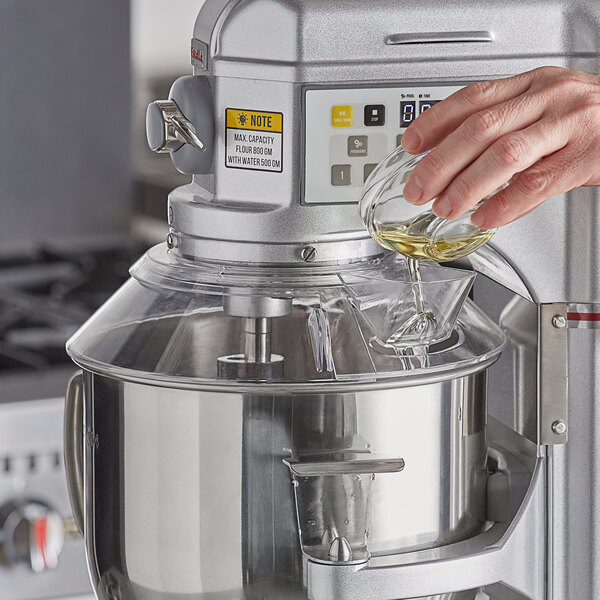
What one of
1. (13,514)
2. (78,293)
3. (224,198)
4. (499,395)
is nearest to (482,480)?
(499,395)

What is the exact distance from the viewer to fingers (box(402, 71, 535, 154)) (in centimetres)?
61

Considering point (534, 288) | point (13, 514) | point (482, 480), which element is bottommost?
point (13, 514)

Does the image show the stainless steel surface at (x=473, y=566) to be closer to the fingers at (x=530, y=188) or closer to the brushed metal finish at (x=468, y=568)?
the brushed metal finish at (x=468, y=568)

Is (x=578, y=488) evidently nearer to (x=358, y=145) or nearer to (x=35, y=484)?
(x=358, y=145)

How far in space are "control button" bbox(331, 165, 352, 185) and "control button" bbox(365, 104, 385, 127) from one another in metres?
0.03

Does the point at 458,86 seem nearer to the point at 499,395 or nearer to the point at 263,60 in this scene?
the point at 263,60

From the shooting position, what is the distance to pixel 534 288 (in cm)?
71

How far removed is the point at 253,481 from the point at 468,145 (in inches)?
8.5

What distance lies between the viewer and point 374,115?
0.66m

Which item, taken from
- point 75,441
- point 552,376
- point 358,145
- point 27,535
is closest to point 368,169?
point 358,145

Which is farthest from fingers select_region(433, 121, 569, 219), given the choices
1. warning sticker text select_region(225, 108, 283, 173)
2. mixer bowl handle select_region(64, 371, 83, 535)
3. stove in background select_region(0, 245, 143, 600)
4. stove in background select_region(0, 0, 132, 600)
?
stove in background select_region(0, 0, 132, 600)

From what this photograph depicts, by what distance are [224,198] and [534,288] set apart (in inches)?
7.9

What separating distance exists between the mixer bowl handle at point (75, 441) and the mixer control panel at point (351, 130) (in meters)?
0.23

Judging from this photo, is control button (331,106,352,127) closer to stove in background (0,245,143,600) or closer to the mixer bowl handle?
the mixer bowl handle
